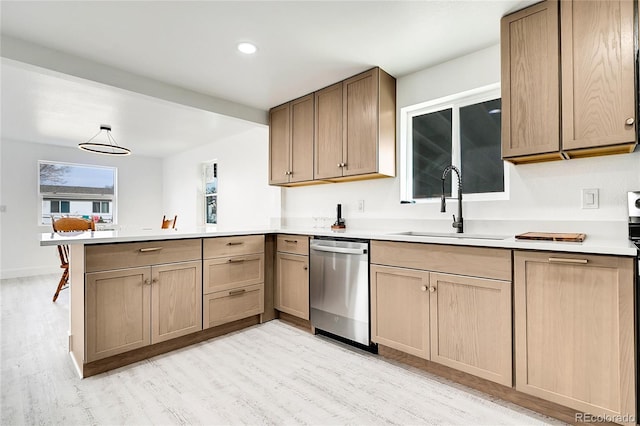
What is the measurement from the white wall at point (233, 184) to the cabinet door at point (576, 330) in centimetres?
279

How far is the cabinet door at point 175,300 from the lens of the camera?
2408 millimetres

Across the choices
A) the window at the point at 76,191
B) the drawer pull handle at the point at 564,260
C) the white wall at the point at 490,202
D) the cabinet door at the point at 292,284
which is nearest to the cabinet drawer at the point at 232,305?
the cabinet door at the point at 292,284

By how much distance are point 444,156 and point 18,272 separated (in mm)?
6855

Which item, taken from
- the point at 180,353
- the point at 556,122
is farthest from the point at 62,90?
the point at 556,122

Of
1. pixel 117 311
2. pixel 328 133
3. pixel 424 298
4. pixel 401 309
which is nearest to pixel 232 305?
pixel 117 311

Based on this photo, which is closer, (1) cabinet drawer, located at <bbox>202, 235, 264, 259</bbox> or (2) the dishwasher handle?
(2) the dishwasher handle

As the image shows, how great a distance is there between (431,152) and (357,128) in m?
0.68

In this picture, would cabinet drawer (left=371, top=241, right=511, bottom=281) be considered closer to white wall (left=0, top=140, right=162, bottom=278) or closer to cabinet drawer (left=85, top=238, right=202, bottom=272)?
cabinet drawer (left=85, top=238, right=202, bottom=272)

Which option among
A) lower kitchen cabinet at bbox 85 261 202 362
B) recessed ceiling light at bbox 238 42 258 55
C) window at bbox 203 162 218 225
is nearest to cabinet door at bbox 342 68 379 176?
recessed ceiling light at bbox 238 42 258 55

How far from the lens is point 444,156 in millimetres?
2748

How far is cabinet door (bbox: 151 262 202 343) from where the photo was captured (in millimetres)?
2408

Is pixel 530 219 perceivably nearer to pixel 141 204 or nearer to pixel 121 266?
pixel 121 266

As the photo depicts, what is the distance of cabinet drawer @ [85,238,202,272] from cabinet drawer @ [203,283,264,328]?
415 millimetres

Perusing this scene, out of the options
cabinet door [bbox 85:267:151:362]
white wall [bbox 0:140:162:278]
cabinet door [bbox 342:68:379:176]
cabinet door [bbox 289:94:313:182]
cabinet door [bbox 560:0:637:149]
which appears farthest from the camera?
white wall [bbox 0:140:162:278]
